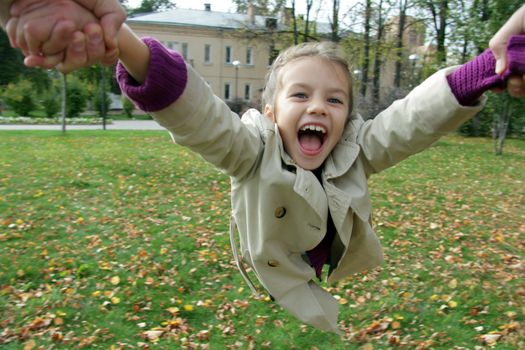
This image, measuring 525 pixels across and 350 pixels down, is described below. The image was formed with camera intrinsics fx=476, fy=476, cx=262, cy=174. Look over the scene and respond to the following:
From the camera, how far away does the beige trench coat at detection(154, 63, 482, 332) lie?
1864 millimetres

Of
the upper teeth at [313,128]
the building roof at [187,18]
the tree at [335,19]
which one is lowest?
the upper teeth at [313,128]

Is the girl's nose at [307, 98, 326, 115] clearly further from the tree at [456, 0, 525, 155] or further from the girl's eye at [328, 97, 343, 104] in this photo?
the tree at [456, 0, 525, 155]

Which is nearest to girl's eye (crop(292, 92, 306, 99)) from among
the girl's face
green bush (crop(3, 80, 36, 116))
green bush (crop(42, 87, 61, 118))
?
the girl's face

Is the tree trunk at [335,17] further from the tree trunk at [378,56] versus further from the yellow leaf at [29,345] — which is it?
the yellow leaf at [29,345]

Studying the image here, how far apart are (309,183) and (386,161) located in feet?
1.54

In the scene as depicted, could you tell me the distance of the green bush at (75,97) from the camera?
106ft

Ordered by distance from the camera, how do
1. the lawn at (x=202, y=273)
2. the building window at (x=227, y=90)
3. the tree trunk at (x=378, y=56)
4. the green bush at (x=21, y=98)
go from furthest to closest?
the building window at (x=227, y=90) → the green bush at (x=21, y=98) → the tree trunk at (x=378, y=56) → the lawn at (x=202, y=273)

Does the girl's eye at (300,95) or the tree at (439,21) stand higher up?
the tree at (439,21)

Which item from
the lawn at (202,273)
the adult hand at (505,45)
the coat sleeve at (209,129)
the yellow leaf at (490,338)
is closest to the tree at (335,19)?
the lawn at (202,273)

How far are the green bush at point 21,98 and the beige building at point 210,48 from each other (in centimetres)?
1465

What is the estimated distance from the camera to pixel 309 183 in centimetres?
205

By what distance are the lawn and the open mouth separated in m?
2.67

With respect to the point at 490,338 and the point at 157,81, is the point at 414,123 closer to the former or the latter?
the point at 157,81

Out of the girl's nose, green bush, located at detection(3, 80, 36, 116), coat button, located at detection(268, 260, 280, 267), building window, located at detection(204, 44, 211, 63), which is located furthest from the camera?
building window, located at detection(204, 44, 211, 63)
